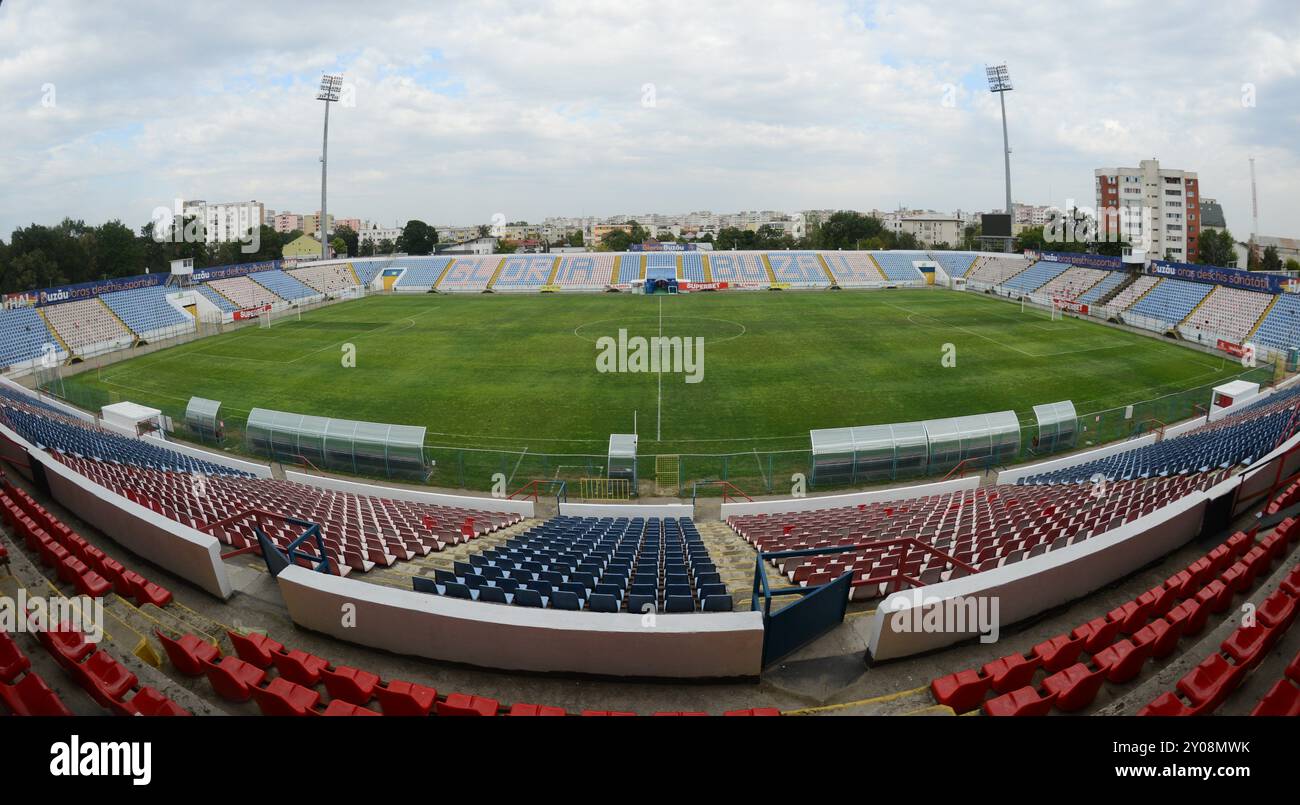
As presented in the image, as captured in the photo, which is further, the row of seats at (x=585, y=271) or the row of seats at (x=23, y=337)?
the row of seats at (x=585, y=271)

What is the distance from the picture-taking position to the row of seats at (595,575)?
8008 mm

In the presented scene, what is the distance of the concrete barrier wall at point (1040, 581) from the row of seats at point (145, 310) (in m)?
54.3

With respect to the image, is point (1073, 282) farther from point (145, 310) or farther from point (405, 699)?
point (145, 310)

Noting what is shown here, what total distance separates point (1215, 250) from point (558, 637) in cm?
11758

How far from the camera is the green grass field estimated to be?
25.2 m

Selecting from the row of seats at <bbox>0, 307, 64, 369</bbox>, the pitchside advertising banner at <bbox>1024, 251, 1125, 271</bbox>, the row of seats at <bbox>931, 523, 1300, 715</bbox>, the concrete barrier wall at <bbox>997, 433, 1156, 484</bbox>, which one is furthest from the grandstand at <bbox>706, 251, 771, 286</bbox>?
the row of seats at <bbox>931, 523, 1300, 715</bbox>

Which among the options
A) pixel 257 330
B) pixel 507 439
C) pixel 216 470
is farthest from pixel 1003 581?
pixel 257 330

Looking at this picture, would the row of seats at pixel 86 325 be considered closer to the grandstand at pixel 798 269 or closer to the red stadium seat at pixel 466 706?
the red stadium seat at pixel 466 706

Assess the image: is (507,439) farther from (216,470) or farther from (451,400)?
(216,470)

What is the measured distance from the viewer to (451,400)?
94.9ft

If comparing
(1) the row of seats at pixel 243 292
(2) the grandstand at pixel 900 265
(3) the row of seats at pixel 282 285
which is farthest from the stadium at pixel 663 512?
(2) the grandstand at pixel 900 265

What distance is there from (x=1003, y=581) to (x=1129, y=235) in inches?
4992

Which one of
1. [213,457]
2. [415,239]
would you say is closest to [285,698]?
[213,457]

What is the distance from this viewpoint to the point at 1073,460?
20.3 m
